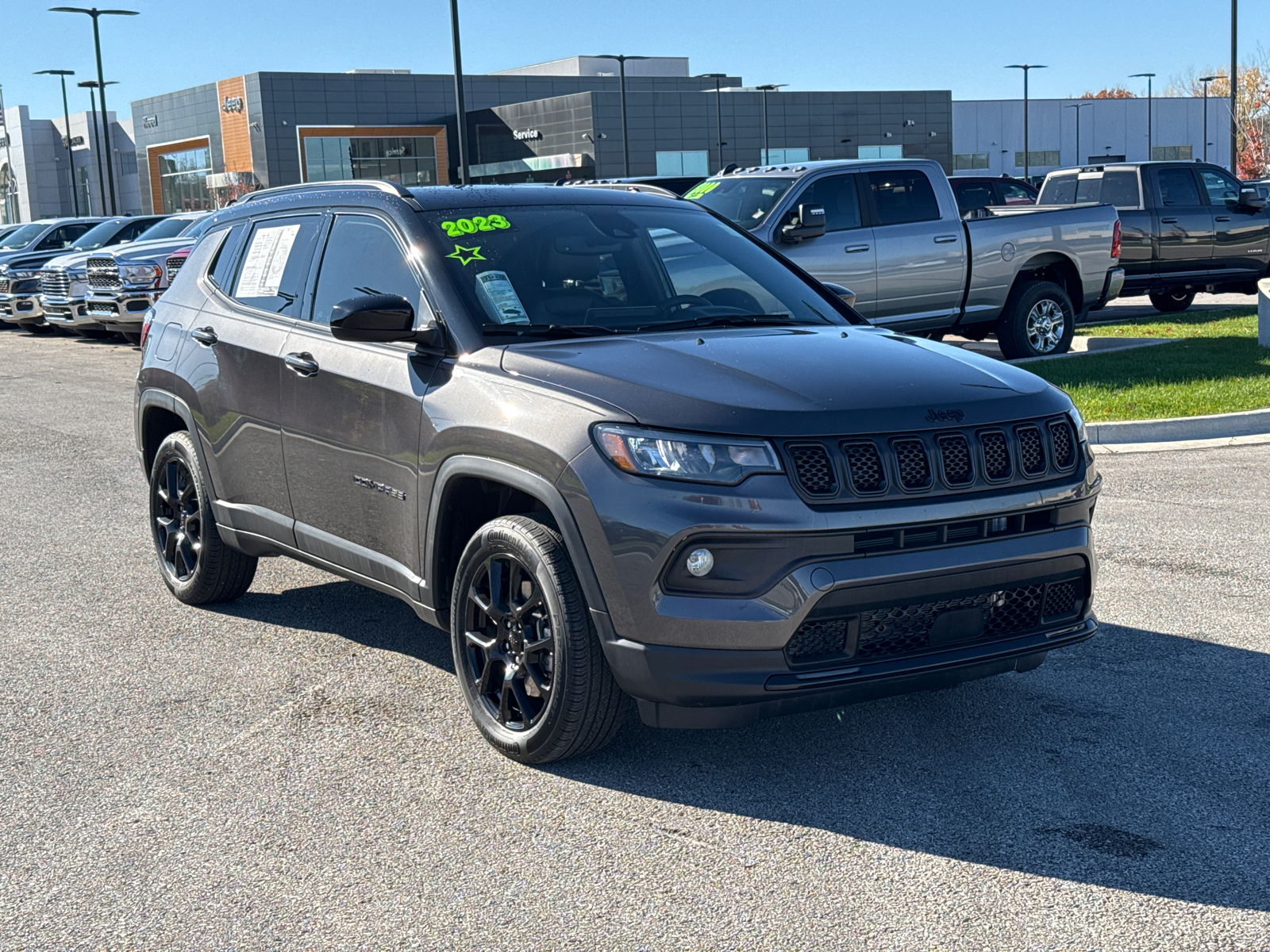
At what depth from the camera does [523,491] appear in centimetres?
427

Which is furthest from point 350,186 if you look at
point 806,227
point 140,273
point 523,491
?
point 140,273

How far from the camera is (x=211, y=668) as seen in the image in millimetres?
5527

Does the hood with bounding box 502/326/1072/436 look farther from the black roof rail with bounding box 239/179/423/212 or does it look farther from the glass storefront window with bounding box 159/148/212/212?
the glass storefront window with bounding box 159/148/212/212

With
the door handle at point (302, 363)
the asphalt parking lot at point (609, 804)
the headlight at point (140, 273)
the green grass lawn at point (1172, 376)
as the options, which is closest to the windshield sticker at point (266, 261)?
the door handle at point (302, 363)

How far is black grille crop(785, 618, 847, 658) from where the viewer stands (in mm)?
3863

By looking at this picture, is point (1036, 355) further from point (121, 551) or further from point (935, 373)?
point (935, 373)

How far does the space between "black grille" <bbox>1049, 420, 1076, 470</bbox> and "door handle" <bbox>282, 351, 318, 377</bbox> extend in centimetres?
266

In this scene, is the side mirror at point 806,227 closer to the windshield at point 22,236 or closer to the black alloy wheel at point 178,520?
the black alloy wheel at point 178,520

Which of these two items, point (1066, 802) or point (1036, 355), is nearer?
point (1066, 802)

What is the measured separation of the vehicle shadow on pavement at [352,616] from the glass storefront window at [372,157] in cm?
7371

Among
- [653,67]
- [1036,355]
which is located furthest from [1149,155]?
[1036,355]

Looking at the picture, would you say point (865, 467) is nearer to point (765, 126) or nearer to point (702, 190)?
point (702, 190)

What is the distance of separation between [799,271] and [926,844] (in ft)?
8.86

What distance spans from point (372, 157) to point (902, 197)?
69.9 meters
